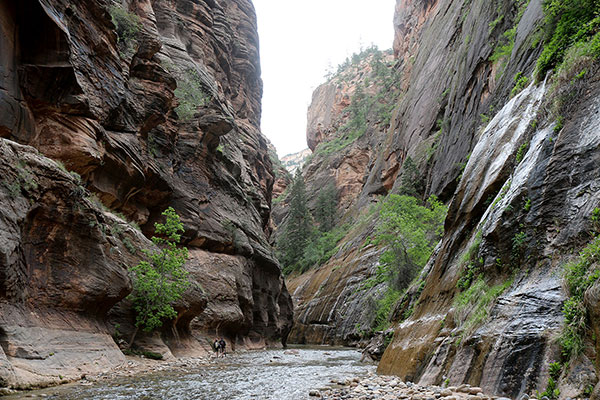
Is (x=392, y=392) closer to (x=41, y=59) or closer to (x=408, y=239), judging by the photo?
(x=41, y=59)

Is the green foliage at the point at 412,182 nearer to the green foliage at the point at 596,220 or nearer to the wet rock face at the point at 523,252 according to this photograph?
the wet rock face at the point at 523,252

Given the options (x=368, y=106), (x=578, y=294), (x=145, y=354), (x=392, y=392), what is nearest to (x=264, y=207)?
(x=145, y=354)

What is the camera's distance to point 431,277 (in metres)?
14.2

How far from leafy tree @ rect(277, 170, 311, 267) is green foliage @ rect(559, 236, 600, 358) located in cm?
5574

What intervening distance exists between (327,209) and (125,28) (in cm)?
4616

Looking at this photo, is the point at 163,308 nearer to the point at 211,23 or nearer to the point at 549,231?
the point at 549,231

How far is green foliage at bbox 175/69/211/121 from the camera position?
30.0 meters

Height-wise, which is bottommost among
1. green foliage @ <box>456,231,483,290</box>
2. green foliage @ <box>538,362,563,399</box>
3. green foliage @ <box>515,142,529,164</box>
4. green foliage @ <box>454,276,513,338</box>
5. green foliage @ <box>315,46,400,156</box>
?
green foliage @ <box>538,362,563,399</box>

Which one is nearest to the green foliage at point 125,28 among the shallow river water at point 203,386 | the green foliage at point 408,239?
the shallow river water at point 203,386

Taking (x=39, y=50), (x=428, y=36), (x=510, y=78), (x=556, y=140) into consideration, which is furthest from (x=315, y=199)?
(x=556, y=140)

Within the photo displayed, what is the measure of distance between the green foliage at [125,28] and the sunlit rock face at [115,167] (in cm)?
21

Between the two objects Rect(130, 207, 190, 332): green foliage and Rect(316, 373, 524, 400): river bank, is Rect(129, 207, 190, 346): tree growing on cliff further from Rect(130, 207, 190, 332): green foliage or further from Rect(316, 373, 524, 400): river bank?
Rect(316, 373, 524, 400): river bank

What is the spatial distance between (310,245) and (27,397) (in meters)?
50.0

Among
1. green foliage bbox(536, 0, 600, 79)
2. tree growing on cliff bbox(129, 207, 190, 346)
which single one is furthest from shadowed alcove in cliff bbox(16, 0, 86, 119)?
green foliage bbox(536, 0, 600, 79)
